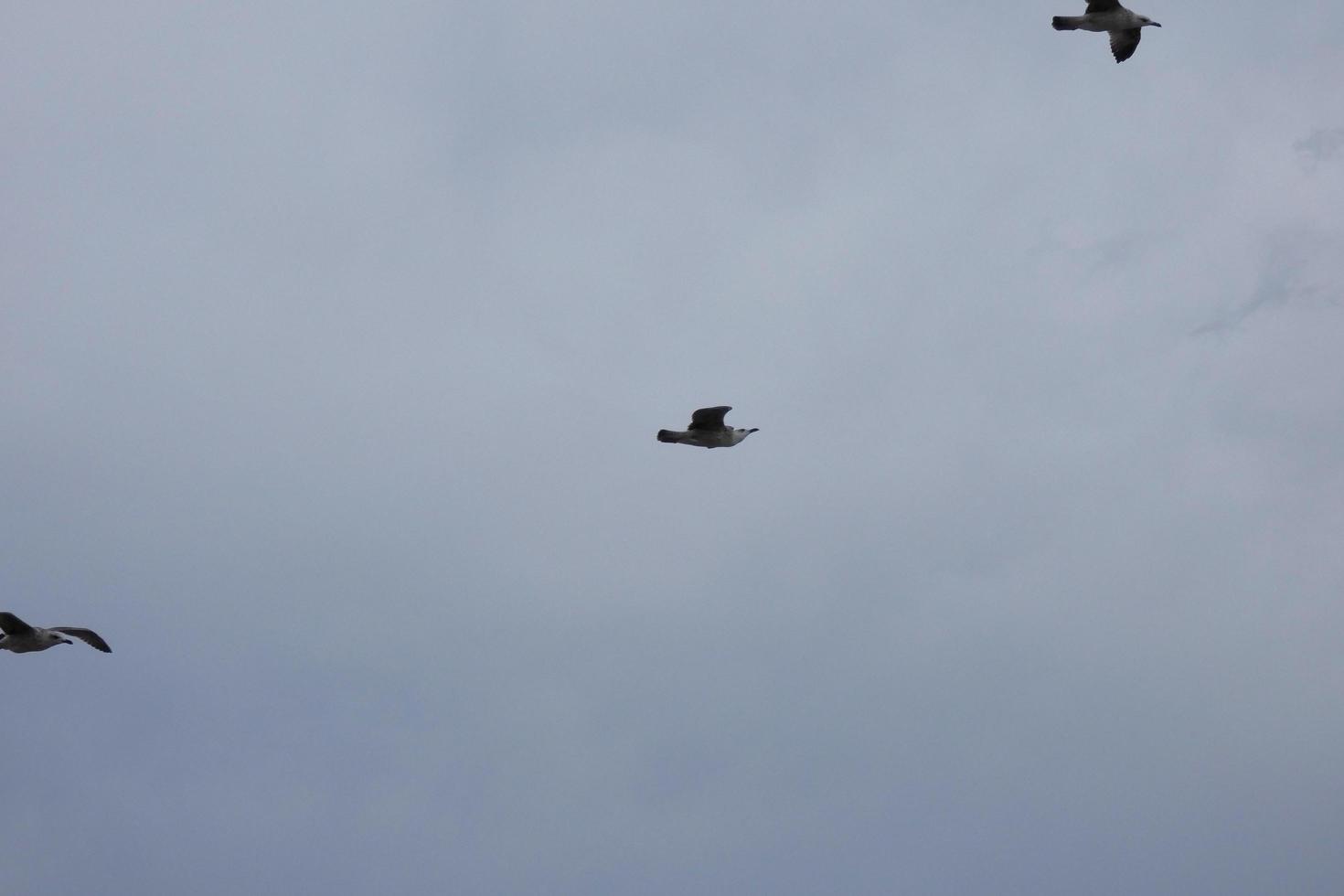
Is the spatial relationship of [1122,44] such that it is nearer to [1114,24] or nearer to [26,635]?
[1114,24]

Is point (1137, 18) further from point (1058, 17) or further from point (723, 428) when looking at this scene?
point (723, 428)

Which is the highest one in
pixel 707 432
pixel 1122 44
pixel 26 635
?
pixel 1122 44

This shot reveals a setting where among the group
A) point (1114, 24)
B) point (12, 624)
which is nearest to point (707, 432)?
point (1114, 24)

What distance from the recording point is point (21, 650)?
33875mm

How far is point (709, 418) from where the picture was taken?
34906mm

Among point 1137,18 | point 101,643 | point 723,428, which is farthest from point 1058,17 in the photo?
point 101,643

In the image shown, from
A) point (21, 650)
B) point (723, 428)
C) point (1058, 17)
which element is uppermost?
point (1058, 17)

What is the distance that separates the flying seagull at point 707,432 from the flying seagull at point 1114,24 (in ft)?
42.9

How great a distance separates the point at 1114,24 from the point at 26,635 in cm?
3073

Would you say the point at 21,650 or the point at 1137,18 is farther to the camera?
the point at 1137,18

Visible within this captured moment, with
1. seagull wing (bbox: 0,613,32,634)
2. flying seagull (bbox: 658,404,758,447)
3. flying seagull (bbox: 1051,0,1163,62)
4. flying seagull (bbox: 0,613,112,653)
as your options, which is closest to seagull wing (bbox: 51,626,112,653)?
flying seagull (bbox: 0,613,112,653)

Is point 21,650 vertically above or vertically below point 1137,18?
below

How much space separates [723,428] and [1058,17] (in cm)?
1336

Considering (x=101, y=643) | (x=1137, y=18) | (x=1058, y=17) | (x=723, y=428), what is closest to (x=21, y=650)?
(x=101, y=643)
